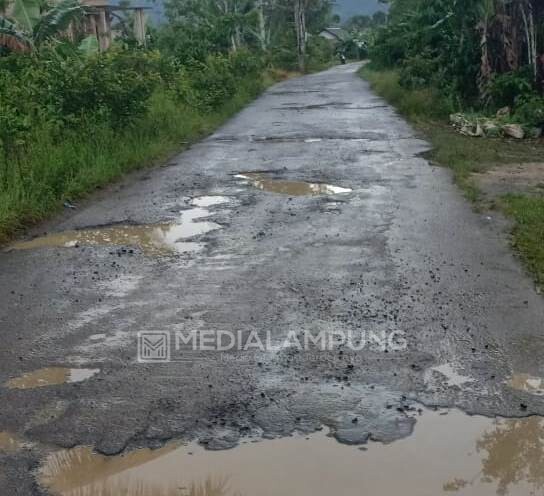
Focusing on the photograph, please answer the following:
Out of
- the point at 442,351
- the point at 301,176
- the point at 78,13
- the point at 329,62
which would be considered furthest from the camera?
the point at 329,62

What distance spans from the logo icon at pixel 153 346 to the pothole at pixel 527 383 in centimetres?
201

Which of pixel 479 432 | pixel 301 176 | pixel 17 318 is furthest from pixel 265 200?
pixel 479 432

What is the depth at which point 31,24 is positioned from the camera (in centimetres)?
1588

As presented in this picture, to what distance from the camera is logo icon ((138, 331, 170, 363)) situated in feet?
15.0

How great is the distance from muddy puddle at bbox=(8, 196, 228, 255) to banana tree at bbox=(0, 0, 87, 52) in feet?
29.9

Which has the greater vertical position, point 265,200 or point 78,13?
point 78,13

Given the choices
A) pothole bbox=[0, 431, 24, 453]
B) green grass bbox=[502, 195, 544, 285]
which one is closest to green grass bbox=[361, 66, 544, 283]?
green grass bbox=[502, 195, 544, 285]

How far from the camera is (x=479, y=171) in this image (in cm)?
1043

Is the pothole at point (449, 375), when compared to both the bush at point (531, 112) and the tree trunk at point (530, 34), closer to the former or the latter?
the bush at point (531, 112)

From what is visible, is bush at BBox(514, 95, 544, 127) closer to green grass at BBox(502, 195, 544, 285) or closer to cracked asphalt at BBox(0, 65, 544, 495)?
cracked asphalt at BBox(0, 65, 544, 495)

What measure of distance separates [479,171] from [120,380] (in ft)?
24.4

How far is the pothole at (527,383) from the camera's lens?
4.05 meters

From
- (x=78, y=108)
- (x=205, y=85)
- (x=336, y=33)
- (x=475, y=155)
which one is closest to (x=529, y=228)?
(x=475, y=155)

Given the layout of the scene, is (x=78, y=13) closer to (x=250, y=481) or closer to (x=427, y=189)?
(x=427, y=189)
